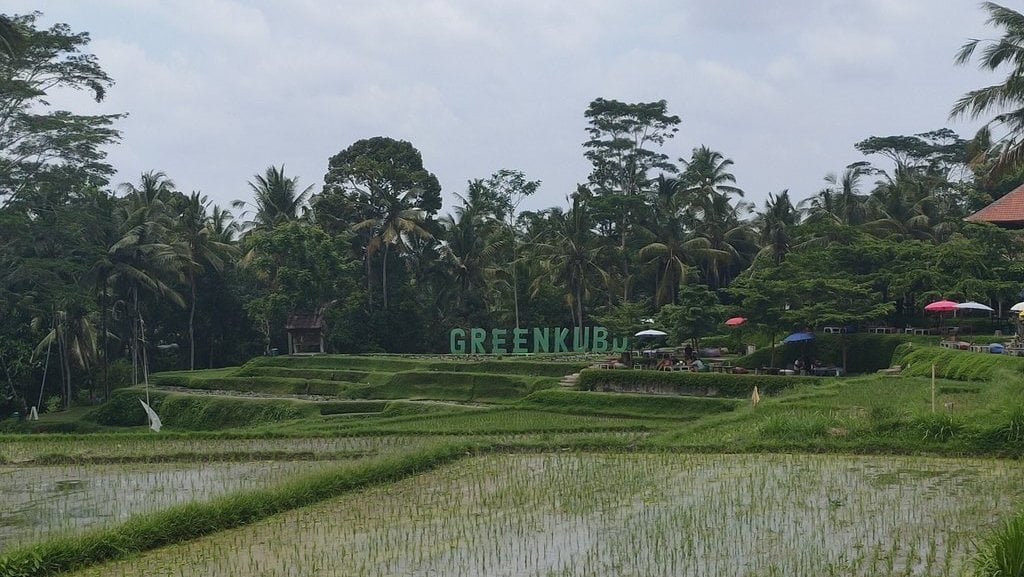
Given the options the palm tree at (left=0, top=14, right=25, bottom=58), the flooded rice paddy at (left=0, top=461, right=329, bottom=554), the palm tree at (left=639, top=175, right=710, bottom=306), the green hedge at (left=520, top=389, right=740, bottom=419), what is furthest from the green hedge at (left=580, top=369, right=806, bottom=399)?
the palm tree at (left=0, top=14, right=25, bottom=58)

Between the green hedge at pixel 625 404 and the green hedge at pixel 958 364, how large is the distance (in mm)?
4465

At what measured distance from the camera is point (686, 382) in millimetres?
26469

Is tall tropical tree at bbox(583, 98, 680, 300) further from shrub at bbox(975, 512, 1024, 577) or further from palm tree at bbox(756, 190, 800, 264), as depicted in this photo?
shrub at bbox(975, 512, 1024, 577)

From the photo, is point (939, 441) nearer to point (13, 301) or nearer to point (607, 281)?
point (607, 281)

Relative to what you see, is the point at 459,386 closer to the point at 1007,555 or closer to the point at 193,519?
the point at 193,519

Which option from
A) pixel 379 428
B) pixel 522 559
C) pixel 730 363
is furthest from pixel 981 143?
pixel 522 559

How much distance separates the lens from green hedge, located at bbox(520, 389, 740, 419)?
24172mm

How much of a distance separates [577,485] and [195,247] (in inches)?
1434

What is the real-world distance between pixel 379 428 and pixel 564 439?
5.26m

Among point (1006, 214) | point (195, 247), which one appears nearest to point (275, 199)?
point (195, 247)

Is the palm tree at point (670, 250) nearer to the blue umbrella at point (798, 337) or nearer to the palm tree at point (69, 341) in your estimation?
the blue umbrella at point (798, 337)

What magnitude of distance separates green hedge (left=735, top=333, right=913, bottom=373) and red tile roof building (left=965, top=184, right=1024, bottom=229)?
17.8 feet

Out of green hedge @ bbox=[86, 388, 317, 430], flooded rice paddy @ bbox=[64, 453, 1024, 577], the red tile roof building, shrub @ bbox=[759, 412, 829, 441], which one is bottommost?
green hedge @ bbox=[86, 388, 317, 430]

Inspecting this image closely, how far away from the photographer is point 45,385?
41.0m
